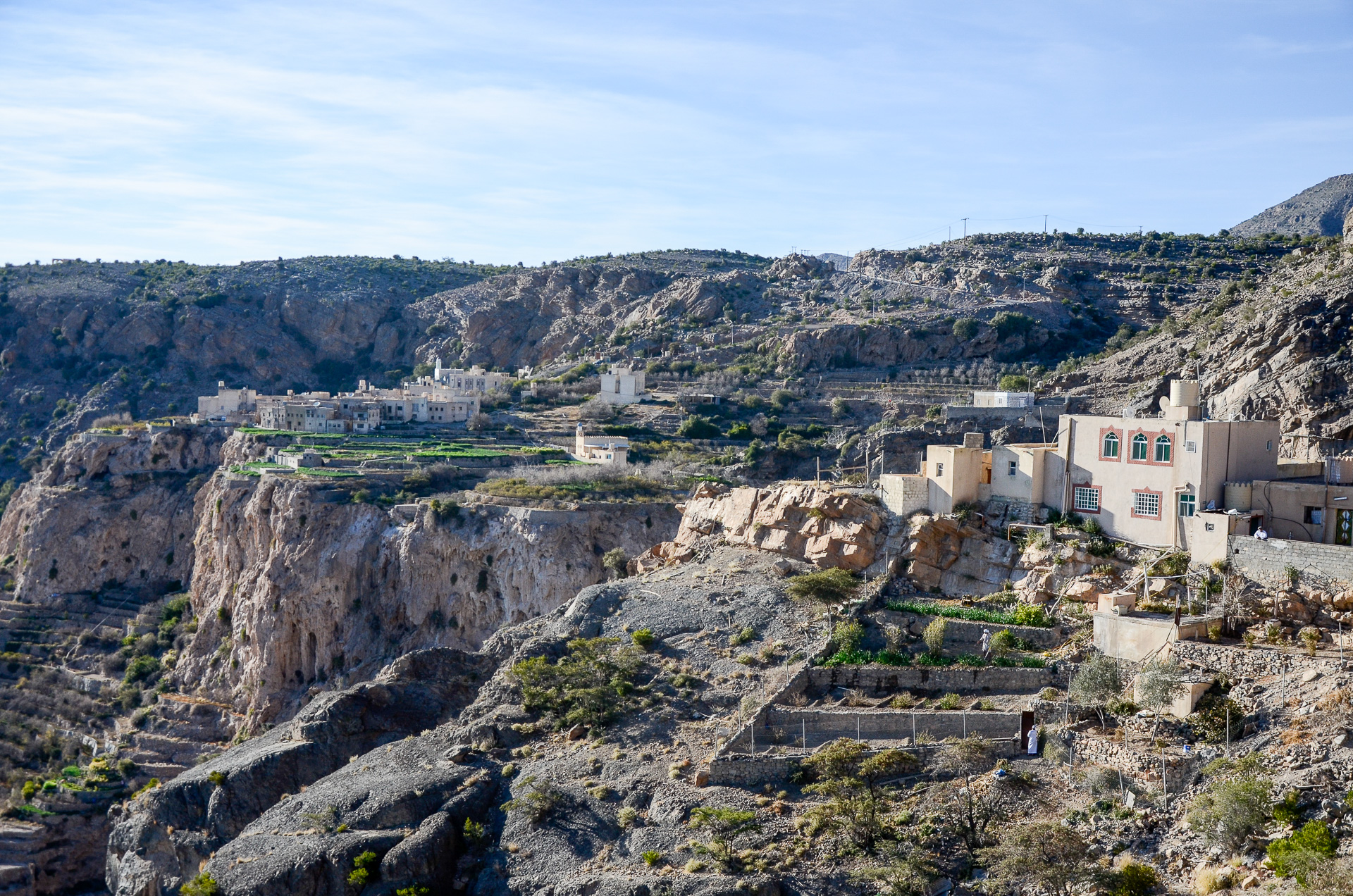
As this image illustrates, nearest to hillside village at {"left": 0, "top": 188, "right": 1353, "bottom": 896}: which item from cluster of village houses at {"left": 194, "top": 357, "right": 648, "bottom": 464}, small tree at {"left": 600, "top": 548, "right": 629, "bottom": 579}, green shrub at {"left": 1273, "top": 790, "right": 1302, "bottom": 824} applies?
green shrub at {"left": 1273, "top": 790, "right": 1302, "bottom": 824}

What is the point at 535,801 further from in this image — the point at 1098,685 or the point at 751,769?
the point at 1098,685

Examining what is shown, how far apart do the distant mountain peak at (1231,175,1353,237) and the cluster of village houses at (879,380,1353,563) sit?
67.0m

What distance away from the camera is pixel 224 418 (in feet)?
258

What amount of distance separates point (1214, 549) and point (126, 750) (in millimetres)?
42269

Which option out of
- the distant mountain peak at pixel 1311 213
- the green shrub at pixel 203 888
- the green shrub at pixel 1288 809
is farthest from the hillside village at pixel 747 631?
the distant mountain peak at pixel 1311 213

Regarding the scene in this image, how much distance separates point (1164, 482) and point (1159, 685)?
7292 millimetres

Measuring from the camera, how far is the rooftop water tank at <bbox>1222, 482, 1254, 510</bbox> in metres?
27.8

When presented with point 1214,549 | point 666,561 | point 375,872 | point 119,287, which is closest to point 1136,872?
point 1214,549

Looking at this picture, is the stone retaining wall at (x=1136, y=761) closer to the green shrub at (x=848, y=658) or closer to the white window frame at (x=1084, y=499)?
the green shrub at (x=848, y=658)

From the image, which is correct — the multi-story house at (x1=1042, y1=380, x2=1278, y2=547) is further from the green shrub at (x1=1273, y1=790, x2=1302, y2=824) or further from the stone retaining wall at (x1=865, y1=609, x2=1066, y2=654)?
the green shrub at (x1=1273, y1=790, x2=1302, y2=824)

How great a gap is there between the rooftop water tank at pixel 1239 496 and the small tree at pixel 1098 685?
5.76 meters

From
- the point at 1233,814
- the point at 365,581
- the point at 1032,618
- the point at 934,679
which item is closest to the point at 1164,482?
the point at 1032,618

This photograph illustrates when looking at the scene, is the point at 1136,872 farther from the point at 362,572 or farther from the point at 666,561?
the point at 362,572

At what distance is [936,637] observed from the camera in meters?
27.6
